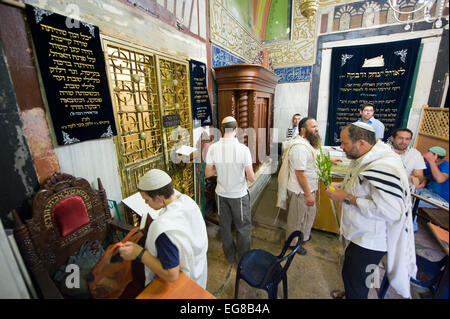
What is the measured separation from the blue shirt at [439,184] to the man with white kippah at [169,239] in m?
1.14

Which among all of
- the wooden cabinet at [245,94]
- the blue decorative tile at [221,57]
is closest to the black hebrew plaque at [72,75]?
the wooden cabinet at [245,94]

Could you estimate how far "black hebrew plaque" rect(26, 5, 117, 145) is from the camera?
1369mm

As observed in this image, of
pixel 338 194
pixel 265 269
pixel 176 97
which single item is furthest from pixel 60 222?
pixel 338 194

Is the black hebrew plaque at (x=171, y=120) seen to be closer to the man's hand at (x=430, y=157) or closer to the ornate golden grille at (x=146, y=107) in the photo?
the ornate golden grille at (x=146, y=107)

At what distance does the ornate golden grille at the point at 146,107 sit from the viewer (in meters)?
2.01

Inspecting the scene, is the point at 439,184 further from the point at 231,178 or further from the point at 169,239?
the point at 231,178

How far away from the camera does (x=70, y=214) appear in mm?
1556

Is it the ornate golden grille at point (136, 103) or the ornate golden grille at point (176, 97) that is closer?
Result: the ornate golden grille at point (136, 103)

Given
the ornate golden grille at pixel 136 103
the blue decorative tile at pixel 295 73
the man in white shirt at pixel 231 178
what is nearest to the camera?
the ornate golden grille at pixel 136 103

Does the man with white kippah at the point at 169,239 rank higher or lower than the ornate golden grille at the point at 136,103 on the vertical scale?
lower

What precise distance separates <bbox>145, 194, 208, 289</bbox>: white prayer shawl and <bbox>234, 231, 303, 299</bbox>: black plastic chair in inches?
18.6

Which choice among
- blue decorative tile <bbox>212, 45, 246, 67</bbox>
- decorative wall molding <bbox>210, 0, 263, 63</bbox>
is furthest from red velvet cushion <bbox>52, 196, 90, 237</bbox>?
decorative wall molding <bbox>210, 0, 263, 63</bbox>

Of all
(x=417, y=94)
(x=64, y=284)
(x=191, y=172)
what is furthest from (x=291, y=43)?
(x=64, y=284)

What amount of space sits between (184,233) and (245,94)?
2914 mm
